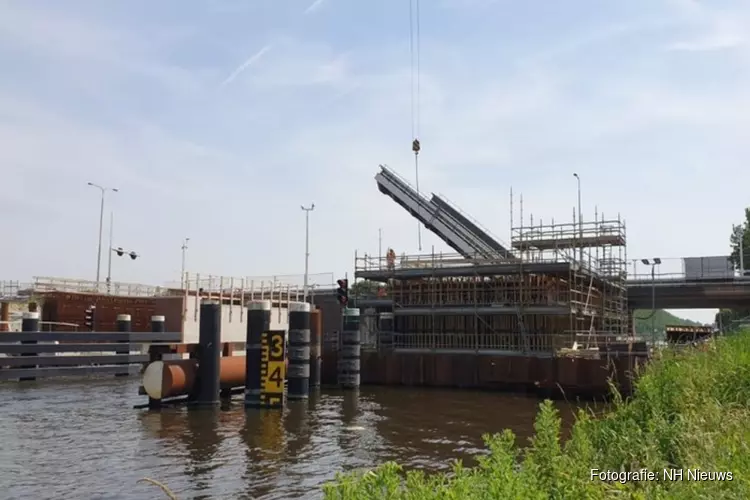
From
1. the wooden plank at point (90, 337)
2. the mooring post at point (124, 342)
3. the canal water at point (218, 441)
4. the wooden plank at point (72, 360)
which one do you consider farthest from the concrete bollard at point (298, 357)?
the mooring post at point (124, 342)

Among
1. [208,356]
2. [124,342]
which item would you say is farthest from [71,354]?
[208,356]

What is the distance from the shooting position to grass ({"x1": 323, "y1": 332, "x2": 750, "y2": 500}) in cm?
533

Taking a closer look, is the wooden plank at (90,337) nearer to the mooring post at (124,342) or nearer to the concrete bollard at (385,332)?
the mooring post at (124,342)

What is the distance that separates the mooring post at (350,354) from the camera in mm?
30312

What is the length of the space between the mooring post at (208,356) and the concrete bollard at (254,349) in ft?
3.59

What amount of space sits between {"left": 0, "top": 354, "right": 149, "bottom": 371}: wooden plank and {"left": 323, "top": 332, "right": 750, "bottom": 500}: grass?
24.8 m

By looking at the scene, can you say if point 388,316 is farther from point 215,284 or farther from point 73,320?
point 73,320

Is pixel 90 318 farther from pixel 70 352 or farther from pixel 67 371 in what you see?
pixel 67 371

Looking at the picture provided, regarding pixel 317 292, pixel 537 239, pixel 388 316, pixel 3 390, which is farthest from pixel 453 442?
pixel 317 292

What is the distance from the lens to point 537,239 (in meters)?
39.7

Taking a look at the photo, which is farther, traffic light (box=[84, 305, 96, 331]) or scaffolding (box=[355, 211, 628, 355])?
traffic light (box=[84, 305, 96, 331])

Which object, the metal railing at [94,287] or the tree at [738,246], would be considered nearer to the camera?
the metal railing at [94,287]

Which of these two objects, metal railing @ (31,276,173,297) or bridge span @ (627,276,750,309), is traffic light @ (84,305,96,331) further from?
bridge span @ (627,276,750,309)

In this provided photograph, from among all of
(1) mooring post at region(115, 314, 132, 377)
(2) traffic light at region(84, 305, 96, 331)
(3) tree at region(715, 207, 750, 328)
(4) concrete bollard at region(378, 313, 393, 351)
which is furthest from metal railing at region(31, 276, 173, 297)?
(3) tree at region(715, 207, 750, 328)
